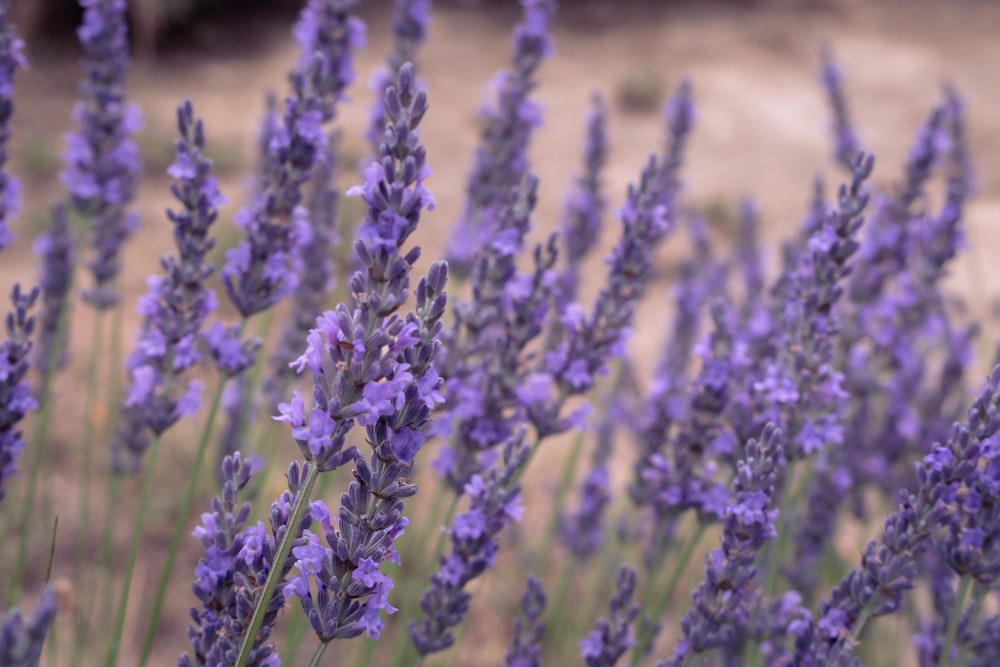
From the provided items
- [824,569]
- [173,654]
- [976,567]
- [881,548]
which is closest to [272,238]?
[881,548]

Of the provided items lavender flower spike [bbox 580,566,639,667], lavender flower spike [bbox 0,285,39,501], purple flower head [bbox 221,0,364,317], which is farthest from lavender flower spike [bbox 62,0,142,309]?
lavender flower spike [bbox 580,566,639,667]

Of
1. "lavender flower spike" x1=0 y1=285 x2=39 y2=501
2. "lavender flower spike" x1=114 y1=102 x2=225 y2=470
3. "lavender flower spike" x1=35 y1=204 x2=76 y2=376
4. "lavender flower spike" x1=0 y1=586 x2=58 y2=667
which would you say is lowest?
"lavender flower spike" x1=0 y1=586 x2=58 y2=667

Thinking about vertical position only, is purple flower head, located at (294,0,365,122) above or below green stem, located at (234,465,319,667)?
above

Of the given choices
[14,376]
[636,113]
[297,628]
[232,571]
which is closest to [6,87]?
[14,376]

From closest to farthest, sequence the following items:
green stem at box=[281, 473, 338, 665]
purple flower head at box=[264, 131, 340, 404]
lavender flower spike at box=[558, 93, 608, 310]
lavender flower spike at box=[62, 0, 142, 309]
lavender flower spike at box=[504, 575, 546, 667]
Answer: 1. lavender flower spike at box=[504, 575, 546, 667]
2. green stem at box=[281, 473, 338, 665]
3. lavender flower spike at box=[62, 0, 142, 309]
4. purple flower head at box=[264, 131, 340, 404]
5. lavender flower spike at box=[558, 93, 608, 310]

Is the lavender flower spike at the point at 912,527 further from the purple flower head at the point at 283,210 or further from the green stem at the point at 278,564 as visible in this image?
the purple flower head at the point at 283,210

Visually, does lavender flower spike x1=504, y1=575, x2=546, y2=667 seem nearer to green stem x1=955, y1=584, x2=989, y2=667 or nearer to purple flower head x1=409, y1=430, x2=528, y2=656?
purple flower head x1=409, y1=430, x2=528, y2=656
